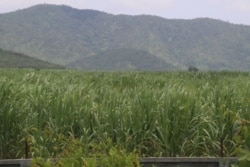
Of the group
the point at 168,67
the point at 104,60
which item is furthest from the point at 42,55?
the point at 168,67

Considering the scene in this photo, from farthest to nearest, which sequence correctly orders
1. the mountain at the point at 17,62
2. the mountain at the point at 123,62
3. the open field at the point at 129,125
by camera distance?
1. the mountain at the point at 123,62
2. the mountain at the point at 17,62
3. the open field at the point at 129,125

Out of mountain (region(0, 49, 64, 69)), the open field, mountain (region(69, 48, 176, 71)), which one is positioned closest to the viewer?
the open field

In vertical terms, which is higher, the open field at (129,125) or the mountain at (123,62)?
the mountain at (123,62)

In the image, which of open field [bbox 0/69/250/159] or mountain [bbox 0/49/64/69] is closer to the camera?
open field [bbox 0/69/250/159]

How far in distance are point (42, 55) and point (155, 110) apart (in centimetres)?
18520

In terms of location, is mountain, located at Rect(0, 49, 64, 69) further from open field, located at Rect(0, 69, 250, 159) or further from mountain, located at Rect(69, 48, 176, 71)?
open field, located at Rect(0, 69, 250, 159)

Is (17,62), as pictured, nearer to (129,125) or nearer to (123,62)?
(123,62)

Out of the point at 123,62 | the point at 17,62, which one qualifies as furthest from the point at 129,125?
the point at 123,62

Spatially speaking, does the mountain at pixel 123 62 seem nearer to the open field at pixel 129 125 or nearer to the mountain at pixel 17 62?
the mountain at pixel 17 62

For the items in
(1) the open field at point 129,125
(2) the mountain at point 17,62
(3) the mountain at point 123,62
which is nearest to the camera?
(1) the open field at point 129,125

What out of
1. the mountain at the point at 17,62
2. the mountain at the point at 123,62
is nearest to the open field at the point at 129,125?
the mountain at the point at 17,62

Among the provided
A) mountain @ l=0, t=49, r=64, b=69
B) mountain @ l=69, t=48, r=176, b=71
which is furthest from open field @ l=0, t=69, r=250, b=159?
mountain @ l=69, t=48, r=176, b=71

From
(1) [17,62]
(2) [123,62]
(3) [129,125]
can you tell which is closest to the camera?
(3) [129,125]

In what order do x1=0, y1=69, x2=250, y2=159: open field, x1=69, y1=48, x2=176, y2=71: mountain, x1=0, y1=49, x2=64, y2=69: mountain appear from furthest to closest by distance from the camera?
x1=69, y1=48, x2=176, y2=71: mountain, x1=0, y1=49, x2=64, y2=69: mountain, x1=0, y1=69, x2=250, y2=159: open field
